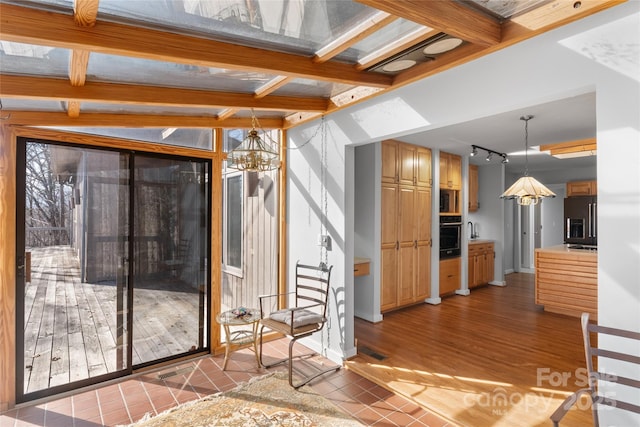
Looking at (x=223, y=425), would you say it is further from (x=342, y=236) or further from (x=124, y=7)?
(x=124, y=7)

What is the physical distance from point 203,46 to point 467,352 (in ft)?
12.0

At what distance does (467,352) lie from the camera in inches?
138

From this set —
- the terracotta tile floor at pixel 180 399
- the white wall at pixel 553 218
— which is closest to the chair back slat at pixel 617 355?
the terracotta tile floor at pixel 180 399

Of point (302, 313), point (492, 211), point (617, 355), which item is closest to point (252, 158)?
point (302, 313)

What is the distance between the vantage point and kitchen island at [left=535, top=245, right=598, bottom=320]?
4.48m

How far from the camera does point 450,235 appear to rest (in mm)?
5797

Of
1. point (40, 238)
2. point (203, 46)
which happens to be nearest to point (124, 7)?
point (203, 46)

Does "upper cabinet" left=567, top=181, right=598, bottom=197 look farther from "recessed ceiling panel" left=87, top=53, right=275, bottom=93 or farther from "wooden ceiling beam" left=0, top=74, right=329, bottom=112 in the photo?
"recessed ceiling panel" left=87, top=53, right=275, bottom=93

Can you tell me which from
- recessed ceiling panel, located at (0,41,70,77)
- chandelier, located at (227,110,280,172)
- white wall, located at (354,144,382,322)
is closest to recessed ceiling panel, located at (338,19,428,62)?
chandelier, located at (227,110,280,172)

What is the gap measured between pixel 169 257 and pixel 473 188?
19.9 feet

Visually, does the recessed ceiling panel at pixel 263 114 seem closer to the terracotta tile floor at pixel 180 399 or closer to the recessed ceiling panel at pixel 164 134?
the recessed ceiling panel at pixel 164 134

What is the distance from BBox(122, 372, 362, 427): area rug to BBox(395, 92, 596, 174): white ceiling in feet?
10.5

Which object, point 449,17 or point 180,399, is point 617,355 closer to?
point 449,17

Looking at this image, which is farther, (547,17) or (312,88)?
(312,88)
